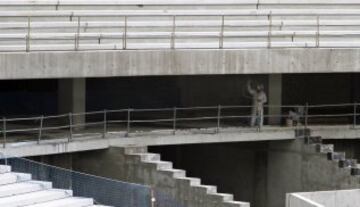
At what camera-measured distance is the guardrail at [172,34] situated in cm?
2345

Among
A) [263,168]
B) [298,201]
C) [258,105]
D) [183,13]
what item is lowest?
[298,201]

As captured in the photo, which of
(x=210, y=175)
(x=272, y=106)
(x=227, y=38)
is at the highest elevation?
(x=227, y=38)

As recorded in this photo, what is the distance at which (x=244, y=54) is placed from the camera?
24.2 meters

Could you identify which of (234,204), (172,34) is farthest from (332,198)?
(172,34)

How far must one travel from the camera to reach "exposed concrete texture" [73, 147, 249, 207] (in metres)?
20.8

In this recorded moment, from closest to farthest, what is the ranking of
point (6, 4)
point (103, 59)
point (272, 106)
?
point (103, 59)
point (6, 4)
point (272, 106)

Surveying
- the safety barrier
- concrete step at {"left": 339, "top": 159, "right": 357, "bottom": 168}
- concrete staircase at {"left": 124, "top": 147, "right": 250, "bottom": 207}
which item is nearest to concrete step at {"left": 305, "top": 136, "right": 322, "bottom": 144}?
concrete step at {"left": 339, "top": 159, "right": 357, "bottom": 168}

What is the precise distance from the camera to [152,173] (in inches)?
857

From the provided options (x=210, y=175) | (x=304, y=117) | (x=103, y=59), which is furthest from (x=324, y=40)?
(x=103, y=59)

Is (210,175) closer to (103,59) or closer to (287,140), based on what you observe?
(287,140)

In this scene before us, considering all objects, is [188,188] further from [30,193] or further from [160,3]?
[160,3]

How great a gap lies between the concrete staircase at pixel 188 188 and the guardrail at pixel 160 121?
1.11 metres

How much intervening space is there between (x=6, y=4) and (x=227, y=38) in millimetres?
5109

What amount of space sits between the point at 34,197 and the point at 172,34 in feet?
26.6
